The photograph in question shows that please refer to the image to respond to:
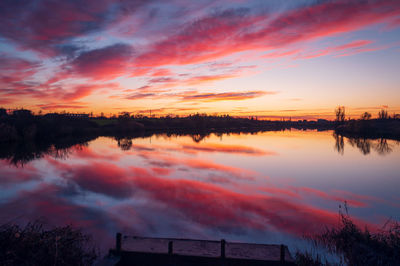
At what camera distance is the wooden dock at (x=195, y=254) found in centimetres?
675

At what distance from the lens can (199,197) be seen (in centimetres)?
1424

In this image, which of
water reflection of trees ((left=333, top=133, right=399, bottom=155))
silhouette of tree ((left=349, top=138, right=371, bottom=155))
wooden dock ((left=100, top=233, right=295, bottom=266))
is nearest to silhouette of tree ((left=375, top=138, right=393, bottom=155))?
water reflection of trees ((left=333, top=133, right=399, bottom=155))

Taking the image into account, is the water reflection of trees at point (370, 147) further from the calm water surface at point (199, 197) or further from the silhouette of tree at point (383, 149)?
the calm water surface at point (199, 197)

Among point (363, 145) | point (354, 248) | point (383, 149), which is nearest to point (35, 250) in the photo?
point (354, 248)

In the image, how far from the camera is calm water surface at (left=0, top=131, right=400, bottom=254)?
33.6 feet

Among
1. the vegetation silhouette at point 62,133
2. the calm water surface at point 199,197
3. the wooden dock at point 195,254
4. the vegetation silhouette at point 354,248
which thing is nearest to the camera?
the vegetation silhouette at point 354,248

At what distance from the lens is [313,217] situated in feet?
37.4

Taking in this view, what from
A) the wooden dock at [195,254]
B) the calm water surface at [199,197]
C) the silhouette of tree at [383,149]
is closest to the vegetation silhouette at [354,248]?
the calm water surface at [199,197]

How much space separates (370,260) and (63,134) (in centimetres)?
5866

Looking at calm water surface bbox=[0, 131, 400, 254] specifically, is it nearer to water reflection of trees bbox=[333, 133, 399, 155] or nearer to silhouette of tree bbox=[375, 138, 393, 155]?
silhouette of tree bbox=[375, 138, 393, 155]

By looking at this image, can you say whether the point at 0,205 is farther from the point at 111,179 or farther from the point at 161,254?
the point at 161,254

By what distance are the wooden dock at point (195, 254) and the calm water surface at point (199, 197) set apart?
189 cm

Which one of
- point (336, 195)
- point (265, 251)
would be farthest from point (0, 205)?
point (336, 195)

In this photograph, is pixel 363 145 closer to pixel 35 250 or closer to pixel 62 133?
pixel 35 250
